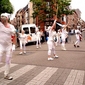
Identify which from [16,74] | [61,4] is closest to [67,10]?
[61,4]

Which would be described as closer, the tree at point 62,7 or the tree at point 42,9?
the tree at point 62,7

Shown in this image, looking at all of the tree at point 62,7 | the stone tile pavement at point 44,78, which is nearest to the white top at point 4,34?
the stone tile pavement at point 44,78

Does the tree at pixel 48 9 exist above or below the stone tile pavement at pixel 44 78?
above

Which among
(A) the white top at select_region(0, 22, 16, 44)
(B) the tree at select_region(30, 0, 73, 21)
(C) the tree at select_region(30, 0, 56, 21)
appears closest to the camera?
(A) the white top at select_region(0, 22, 16, 44)

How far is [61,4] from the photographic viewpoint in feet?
140

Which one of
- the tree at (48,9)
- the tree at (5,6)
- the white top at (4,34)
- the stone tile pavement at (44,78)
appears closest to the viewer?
the stone tile pavement at (44,78)

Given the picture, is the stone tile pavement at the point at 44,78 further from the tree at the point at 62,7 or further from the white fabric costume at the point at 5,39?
the tree at the point at 62,7

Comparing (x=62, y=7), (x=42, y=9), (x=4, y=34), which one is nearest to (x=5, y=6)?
(x=42, y=9)

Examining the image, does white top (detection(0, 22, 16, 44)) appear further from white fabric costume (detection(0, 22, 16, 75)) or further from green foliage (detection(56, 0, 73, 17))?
green foliage (detection(56, 0, 73, 17))

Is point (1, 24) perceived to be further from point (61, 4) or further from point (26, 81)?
point (61, 4)

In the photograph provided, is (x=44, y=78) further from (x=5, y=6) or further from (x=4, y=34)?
(x=5, y=6)

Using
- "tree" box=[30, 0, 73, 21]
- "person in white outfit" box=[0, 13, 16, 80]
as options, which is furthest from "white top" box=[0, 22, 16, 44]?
"tree" box=[30, 0, 73, 21]

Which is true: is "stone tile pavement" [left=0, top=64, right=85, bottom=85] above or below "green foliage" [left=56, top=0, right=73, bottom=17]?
below

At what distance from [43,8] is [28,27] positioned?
69.0ft
